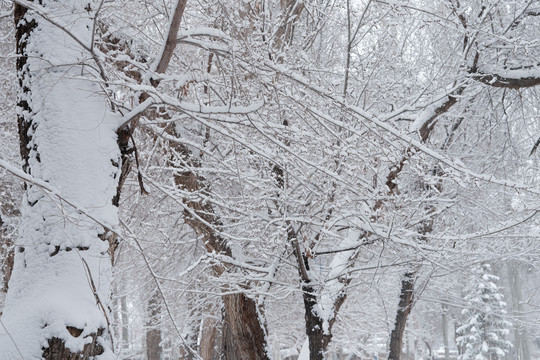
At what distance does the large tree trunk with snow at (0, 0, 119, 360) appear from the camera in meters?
2.88

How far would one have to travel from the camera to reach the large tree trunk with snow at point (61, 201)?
288cm

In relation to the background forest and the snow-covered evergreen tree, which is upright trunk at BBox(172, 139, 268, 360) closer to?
the background forest

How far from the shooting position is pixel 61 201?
3020 mm

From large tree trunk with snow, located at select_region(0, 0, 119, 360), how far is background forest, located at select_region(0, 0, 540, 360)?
15mm

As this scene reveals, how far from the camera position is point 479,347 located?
2742cm

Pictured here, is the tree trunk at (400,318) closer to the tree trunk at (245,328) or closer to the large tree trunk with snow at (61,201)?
the tree trunk at (245,328)

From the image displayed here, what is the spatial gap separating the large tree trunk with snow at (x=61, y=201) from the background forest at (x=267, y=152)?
15 millimetres

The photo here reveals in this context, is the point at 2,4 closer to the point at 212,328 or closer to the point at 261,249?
the point at 261,249

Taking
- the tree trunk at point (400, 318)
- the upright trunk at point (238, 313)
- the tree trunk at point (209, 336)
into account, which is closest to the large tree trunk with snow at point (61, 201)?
the upright trunk at point (238, 313)

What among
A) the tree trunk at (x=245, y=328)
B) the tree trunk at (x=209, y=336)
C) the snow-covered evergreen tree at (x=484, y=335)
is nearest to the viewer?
the tree trunk at (x=245, y=328)

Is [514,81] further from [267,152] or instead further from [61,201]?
[61,201]

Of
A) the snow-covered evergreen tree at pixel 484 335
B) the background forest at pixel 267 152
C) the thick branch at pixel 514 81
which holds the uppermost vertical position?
the thick branch at pixel 514 81

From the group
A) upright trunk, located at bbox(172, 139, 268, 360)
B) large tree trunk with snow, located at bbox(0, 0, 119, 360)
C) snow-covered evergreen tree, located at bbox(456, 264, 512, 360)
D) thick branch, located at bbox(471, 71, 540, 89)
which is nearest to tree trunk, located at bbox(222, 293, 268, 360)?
upright trunk, located at bbox(172, 139, 268, 360)

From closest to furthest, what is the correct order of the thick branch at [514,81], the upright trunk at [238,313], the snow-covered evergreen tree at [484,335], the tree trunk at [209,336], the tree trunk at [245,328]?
the thick branch at [514,81] < the upright trunk at [238,313] < the tree trunk at [245,328] < the tree trunk at [209,336] < the snow-covered evergreen tree at [484,335]
